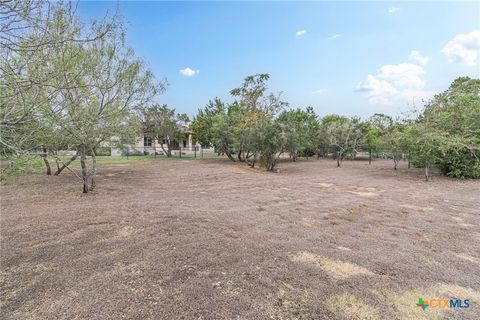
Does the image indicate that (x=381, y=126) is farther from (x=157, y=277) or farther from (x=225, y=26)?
(x=157, y=277)

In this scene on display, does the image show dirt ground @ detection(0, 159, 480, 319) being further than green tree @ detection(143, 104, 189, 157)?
No

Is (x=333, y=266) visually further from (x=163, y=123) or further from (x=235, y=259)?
(x=163, y=123)

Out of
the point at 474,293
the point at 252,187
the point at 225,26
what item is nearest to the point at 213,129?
the point at 225,26

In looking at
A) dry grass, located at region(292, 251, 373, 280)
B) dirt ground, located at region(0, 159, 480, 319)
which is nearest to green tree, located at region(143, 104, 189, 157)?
dirt ground, located at region(0, 159, 480, 319)

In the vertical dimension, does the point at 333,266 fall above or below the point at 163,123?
below

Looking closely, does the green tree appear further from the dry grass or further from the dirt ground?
the dry grass

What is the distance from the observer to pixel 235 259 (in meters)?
2.95

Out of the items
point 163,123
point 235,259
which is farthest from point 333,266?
point 163,123

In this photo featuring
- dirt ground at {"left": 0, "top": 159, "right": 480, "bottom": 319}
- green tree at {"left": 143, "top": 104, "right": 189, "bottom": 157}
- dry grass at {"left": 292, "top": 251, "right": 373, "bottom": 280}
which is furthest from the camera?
green tree at {"left": 143, "top": 104, "right": 189, "bottom": 157}

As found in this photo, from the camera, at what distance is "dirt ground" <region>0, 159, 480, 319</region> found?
2.10 m

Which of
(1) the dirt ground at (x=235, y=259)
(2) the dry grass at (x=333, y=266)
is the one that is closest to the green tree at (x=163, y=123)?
(1) the dirt ground at (x=235, y=259)

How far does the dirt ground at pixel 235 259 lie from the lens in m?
2.10

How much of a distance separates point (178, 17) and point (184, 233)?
7023 millimetres

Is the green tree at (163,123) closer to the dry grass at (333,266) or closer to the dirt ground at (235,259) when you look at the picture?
the dirt ground at (235,259)
